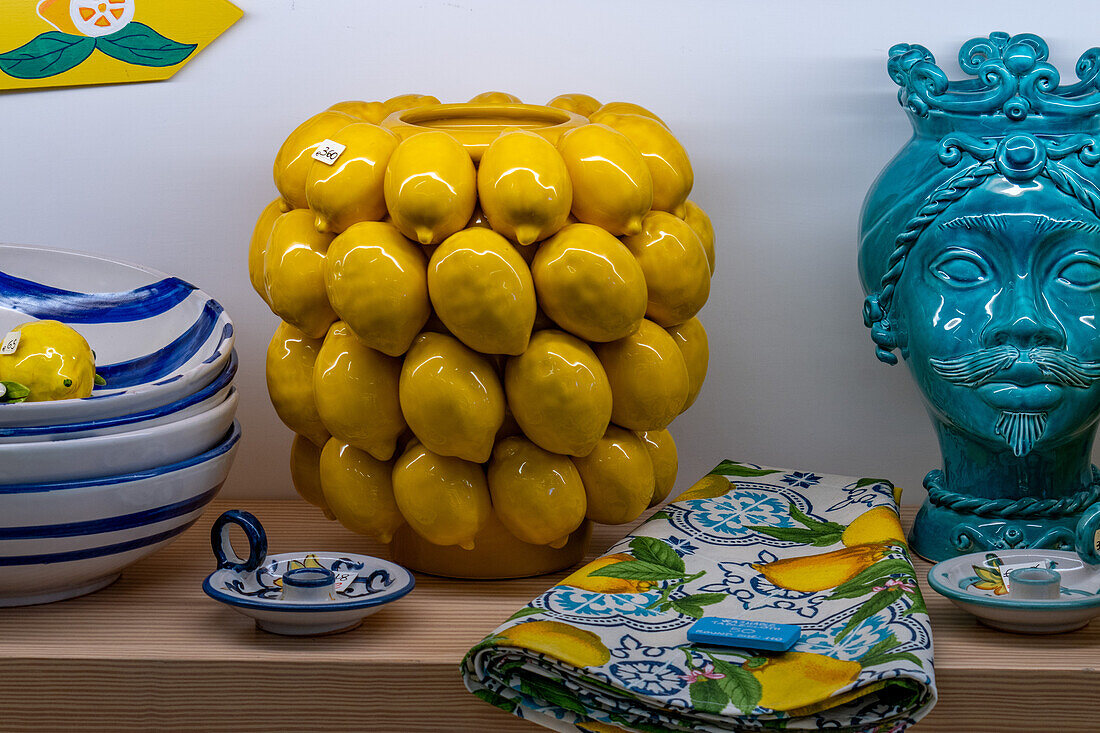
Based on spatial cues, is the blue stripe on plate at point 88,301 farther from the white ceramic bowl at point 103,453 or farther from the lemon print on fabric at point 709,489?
the lemon print on fabric at point 709,489

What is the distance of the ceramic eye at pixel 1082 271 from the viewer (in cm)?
67

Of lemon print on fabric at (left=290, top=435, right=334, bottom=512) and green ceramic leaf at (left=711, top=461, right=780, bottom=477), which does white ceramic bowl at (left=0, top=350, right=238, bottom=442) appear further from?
green ceramic leaf at (left=711, top=461, right=780, bottom=477)

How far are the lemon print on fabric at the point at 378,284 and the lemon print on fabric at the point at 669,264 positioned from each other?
133mm

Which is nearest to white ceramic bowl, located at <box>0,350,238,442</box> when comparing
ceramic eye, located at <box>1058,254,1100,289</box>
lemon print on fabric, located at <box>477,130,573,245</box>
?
lemon print on fabric, located at <box>477,130,573,245</box>

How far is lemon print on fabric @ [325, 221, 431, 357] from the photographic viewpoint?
0.61m

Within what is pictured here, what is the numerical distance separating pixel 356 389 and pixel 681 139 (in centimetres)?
38

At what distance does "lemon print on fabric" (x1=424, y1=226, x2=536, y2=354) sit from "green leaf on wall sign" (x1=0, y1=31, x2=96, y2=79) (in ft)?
1.49

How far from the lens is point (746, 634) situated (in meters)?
0.55

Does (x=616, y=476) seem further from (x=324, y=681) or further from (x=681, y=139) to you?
(x=681, y=139)

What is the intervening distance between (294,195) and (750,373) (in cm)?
41

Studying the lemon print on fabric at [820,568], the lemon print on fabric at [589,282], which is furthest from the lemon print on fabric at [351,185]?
the lemon print on fabric at [820,568]

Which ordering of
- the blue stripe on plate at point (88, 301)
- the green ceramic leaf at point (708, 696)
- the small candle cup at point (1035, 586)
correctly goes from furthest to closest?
the blue stripe on plate at point (88, 301), the small candle cup at point (1035, 586), the green ceramic leaf at point (708, 696)

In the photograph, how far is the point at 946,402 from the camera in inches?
27.5

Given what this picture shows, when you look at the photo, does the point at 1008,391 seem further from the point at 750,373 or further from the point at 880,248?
the point at 750,373
